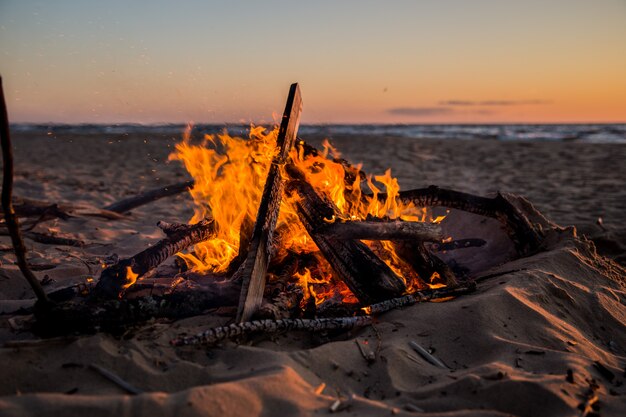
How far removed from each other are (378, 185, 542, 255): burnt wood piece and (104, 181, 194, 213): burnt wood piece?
A: 3.34 metres

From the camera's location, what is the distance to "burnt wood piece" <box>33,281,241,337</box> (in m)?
Result: 3.12

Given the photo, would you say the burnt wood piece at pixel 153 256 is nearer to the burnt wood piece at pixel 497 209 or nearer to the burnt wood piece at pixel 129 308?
the burnt wood piece at pixel 129 308

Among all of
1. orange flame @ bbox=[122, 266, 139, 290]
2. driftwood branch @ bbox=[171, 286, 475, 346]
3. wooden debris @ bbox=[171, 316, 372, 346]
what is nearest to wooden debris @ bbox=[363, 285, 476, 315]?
driftwood branch @ bbox=[171, 286, 475, 346]

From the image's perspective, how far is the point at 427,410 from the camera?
2559mm

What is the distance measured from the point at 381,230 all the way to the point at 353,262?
0.35 metres

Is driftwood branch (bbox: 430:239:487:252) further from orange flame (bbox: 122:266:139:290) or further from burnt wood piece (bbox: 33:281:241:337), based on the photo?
orange flame (bbox: 122:266:139:290)

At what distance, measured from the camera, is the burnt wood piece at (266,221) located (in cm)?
340

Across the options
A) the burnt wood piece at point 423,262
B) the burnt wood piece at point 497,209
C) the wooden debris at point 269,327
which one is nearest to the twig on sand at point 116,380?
the wooden debris at point 269,327

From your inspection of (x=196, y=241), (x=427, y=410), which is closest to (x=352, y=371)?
(x=427, y=410)

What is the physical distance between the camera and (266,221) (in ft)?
12.1

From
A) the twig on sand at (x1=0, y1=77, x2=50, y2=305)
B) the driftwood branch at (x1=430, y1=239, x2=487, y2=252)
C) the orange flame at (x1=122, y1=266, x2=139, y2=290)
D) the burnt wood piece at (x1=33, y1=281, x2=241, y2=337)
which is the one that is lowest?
the driftwood branch at (x1=430, y1=239, x2=487, y2=252)

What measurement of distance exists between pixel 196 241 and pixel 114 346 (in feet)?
4.95

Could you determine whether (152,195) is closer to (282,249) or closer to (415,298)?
(282,249)

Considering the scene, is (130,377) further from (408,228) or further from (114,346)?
(408,228)
